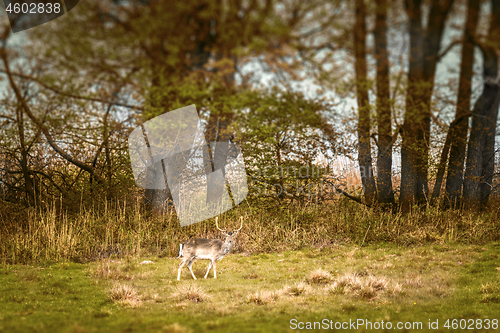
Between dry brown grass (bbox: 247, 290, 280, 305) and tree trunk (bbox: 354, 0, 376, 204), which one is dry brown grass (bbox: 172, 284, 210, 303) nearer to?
dry brown grass (bbox: 247, 290, 280, 305)

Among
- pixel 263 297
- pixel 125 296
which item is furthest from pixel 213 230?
pixel 263 297

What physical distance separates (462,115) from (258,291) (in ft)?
12.8

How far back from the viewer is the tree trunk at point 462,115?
12.3ft

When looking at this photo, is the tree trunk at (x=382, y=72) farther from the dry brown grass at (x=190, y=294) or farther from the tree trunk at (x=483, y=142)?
the dry brown grass at (x=190, y=294)

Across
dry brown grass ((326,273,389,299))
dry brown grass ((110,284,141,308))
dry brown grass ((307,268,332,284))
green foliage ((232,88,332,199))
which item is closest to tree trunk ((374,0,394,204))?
green foliage ((232,88,332,199))

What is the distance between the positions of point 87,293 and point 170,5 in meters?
3.83

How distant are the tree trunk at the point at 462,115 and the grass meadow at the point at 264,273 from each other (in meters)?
0.77

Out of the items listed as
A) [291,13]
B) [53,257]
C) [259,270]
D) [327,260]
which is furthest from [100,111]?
[327,260]

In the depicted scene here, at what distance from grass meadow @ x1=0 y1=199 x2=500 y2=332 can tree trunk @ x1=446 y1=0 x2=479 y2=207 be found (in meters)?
0.77

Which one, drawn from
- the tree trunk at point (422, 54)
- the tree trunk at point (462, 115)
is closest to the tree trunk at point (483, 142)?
the tree trunk at point (462, 115)

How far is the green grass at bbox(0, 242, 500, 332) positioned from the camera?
329cm

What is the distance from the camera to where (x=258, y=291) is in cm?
451

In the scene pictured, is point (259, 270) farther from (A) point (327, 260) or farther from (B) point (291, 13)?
(B) point (291, 13)

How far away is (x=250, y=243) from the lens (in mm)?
7855
